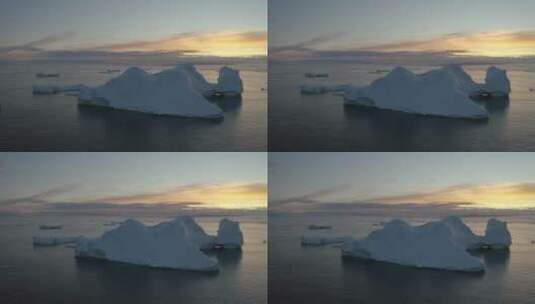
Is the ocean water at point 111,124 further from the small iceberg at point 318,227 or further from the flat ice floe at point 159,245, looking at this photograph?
the small iceberg at point 318,227

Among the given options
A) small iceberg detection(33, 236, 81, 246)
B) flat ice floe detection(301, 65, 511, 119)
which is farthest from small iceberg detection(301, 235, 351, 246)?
small iceberg detection(33, 236, 81, 246)

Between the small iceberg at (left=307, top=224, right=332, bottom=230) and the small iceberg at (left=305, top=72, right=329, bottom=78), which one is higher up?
the small iceberg at (left=305, top=72, right=329, bottom=78)

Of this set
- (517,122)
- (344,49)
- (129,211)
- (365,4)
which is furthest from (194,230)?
(517,122)

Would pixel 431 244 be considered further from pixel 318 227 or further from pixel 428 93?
pixel 428 93

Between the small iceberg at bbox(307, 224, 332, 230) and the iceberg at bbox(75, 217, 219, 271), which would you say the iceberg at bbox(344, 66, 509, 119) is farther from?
the iceberg at bbox(75, 217, 219, 271)


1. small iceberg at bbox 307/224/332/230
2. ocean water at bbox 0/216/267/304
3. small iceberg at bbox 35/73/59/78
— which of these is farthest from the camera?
small iceberg at bbox 35/73/59/78

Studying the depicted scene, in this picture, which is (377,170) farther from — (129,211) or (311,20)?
(129,211)

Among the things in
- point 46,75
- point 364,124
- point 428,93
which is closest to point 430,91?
point 428,93

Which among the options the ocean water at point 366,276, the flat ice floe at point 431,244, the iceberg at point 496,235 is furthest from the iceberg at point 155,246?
the iceberg at point 496,235
